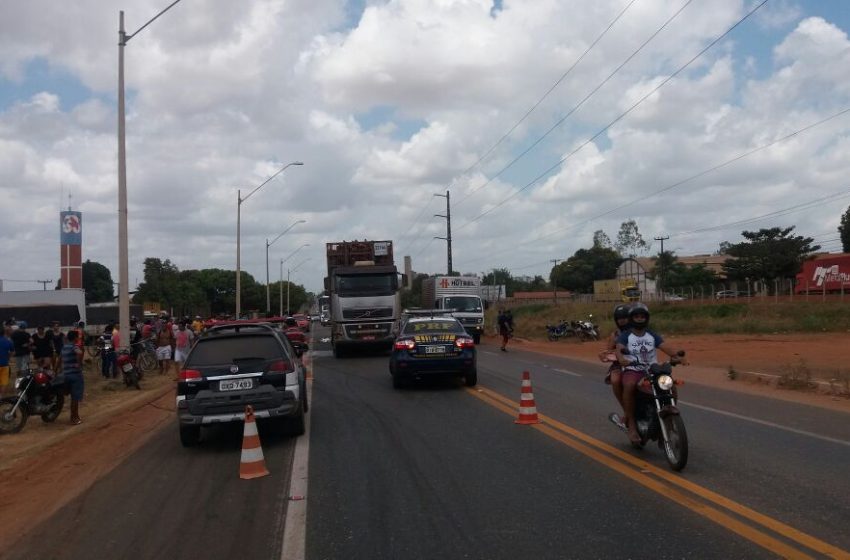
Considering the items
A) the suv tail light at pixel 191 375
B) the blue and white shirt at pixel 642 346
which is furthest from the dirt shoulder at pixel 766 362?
the suv tail light at pixel 191 375

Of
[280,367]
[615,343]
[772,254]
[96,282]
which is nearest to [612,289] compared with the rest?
[772,254]

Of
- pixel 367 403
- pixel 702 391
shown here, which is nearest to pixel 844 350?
pixel 702 391

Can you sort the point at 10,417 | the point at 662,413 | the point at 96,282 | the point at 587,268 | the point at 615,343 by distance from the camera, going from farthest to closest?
the point at 96,282 → the point at 587,268 → the point at 10,417 → the point at 615,343 → the point at 662,413

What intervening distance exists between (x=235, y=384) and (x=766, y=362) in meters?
17.2

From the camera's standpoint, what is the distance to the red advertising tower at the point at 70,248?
9006 centimetres

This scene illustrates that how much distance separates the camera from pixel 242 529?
625cm

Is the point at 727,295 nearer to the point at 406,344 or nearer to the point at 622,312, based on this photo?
the point at 406,344

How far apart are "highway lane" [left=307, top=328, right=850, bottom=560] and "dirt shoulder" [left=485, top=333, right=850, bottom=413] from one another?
2.51 m

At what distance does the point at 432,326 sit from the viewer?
16.5 meters

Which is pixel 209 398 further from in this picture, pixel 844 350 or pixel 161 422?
pixel 844 350

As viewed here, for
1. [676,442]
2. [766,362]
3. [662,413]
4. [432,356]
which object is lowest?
[766,362]

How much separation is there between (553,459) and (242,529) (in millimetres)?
3590

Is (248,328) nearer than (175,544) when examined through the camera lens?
No

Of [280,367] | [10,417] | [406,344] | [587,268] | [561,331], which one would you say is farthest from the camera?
[587,268]
